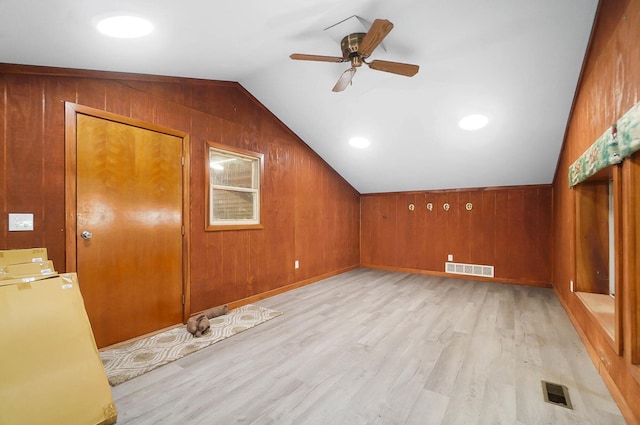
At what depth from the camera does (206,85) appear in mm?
3146

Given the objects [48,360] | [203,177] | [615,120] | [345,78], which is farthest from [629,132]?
[203,177]

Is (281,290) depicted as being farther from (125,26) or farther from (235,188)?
(125,26)

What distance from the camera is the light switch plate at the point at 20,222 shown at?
6.38 feet

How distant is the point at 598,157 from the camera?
1.92m

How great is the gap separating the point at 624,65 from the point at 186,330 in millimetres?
3813

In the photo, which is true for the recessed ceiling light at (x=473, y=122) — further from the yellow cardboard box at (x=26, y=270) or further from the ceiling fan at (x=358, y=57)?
the yellow cardboard box at (x=26, y=270)

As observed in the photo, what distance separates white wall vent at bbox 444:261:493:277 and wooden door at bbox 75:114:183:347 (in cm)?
438

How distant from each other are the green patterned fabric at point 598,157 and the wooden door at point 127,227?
3.38 metres

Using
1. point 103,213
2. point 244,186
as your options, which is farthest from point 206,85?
point 103,213

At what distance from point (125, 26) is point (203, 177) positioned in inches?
63.4

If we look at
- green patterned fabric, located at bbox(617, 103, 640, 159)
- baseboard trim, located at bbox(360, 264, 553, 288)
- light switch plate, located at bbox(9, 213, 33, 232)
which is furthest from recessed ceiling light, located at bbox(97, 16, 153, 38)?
baseboard trim, located at bbox(360, 264, 553, 288)

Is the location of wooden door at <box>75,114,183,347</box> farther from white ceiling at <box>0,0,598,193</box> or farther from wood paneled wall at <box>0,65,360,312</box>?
white ceiling at <box>0,0,598,193</box>

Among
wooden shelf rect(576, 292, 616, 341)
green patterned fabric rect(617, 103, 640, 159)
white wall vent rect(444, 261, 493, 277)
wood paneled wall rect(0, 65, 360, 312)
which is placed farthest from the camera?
white wall vent rect(444, 261, 493, 277)

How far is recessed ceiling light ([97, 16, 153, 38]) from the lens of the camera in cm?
163
